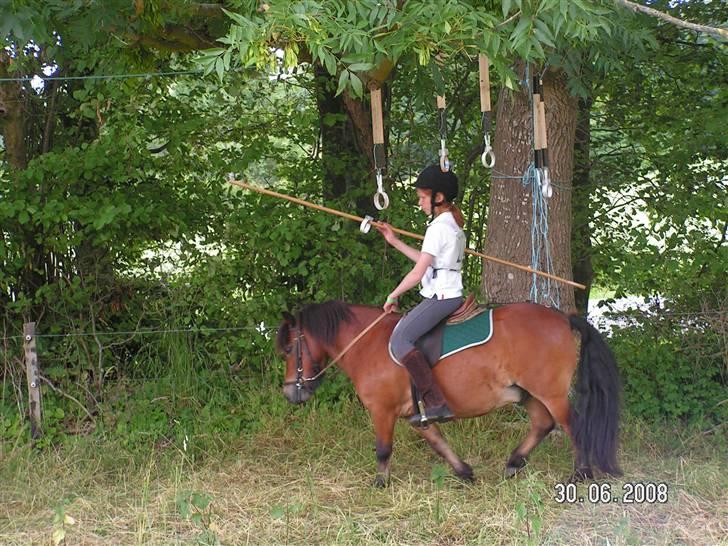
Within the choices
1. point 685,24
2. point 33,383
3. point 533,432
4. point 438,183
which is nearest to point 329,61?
point 438,183

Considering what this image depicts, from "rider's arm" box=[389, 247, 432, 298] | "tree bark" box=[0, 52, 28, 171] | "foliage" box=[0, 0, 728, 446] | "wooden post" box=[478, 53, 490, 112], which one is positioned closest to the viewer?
"rider's arm" box=[389, 247, 432, 298]

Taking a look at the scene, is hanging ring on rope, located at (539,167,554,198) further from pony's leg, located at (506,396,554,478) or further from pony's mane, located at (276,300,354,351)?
pony's mane, located at (276,300,354,351)

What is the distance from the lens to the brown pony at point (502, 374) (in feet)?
18.4

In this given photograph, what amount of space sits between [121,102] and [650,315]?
538cm

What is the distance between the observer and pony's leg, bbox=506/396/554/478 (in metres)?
5.84

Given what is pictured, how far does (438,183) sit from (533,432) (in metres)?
1.81

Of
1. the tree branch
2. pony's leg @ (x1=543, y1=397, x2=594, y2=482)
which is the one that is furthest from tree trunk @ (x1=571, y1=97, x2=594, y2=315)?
the tree branch

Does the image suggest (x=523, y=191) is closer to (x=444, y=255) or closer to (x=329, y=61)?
(x=444, y=255)

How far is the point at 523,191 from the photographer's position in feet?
22.4

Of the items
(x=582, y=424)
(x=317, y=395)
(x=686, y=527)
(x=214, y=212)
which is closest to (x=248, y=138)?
(x=214, y=212)

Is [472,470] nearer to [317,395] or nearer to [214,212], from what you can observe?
[317,395]

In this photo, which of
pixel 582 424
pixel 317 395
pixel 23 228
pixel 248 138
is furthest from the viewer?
pixel 248 138

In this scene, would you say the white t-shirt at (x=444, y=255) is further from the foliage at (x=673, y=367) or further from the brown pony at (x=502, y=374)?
the foliage at (x=673, y=367)

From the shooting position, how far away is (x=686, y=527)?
497 centimetres
